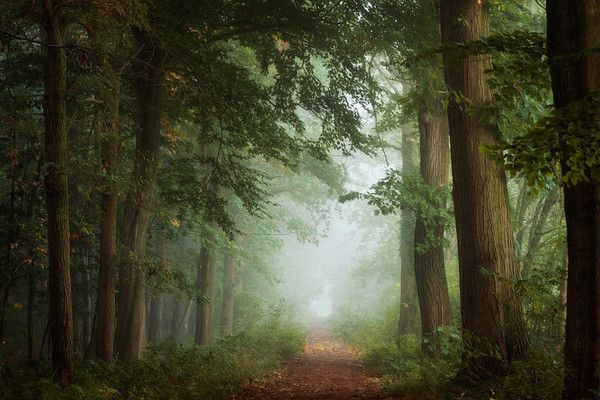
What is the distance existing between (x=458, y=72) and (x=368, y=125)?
853 inches

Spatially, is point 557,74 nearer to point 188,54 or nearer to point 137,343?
point 188,54

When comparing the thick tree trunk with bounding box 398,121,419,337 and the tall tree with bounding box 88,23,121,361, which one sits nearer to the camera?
the tall tree with bounding box 88,23,121,361

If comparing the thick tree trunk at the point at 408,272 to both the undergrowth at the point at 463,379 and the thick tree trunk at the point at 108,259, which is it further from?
the thick tree trunk at the point at 108,259

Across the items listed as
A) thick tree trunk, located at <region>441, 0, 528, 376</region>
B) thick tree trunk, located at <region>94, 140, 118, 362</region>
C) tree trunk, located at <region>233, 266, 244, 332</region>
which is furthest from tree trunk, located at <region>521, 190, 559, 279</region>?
tree trunk, located at <region>233, 266, 244, 332</region>

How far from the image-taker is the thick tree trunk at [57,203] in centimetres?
682

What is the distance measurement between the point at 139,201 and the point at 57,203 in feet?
11.3

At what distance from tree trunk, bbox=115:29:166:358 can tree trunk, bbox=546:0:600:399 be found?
7.76m

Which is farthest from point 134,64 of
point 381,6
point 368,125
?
point 368,125

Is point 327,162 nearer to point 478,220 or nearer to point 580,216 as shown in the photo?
point 478,220

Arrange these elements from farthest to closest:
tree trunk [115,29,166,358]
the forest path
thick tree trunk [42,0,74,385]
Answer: tree trunk [115,29,166,358] → the forest path → thick tree trunk [42,0,74,385]

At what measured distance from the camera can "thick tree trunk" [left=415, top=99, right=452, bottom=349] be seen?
35.0 ft

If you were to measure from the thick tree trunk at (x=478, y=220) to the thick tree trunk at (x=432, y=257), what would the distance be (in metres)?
2.86

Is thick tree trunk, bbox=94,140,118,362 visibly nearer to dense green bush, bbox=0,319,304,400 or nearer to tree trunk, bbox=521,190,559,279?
dense green bush, bbox=0,319,304,400

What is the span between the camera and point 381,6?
10.1m
